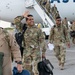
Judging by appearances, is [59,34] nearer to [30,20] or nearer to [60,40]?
[60,40]

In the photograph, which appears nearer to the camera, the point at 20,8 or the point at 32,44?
the point at 32,44

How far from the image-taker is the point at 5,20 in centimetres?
2402

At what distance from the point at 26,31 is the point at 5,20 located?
52.1ft

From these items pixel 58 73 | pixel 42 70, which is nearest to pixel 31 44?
pixel 42 70

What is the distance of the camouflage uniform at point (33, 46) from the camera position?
8.16 meters

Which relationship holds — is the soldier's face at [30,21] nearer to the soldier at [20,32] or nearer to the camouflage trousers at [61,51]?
the soldier at [20,32]

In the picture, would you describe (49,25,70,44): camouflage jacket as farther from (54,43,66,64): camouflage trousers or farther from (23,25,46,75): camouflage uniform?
(23,25,46,75): camouflage uniform

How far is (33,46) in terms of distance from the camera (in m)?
8.20

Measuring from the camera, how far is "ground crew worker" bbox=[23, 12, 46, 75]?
812 cm

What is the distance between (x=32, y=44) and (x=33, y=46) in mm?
54

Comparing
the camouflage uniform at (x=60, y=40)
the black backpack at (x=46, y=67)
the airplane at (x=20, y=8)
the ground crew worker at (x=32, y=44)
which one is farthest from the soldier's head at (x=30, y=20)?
the airplane at (x=20, y=8)

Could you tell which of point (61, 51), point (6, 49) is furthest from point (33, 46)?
point (6, 49)

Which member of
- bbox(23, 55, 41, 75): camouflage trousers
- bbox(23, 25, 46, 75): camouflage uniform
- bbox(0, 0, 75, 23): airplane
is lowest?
bbox(23, 55, 41, 75): camouflage trousers

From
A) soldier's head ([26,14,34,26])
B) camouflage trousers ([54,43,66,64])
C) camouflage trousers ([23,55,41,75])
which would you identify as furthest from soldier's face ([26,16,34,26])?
camouflage trousers ([54,43,66,64])
